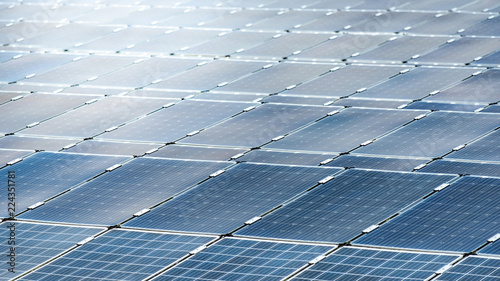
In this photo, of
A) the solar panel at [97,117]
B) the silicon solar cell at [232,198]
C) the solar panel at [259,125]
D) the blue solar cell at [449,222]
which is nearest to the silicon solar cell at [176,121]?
the solar panel at [259,125]

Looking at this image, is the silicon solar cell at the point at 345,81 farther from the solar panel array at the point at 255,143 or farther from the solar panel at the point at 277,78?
the solar panel at the point at 277,78

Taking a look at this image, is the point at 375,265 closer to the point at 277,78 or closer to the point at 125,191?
the point at 125,191

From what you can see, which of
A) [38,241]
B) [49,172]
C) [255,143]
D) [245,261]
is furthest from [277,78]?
[245,261]

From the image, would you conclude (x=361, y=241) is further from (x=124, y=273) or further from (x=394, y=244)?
(x=124, y=273)

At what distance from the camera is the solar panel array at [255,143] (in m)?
30.3

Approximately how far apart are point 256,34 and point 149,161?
2122cm

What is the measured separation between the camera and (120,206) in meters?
34.0

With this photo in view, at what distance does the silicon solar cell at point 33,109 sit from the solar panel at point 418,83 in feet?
39.0

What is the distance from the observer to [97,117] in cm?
4444

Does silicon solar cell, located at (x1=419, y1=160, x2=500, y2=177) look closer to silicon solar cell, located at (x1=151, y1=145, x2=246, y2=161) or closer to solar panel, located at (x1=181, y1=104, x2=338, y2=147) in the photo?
solar panel, located at (x1=181, y1=104, x2=338, y2=147)

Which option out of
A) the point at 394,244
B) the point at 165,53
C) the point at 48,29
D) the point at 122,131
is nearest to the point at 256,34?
the point at 165,53

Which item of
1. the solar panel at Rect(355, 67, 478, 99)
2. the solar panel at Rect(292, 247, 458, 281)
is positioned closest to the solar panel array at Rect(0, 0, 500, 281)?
the solar panel at Rect(292, 247, 458, 281)

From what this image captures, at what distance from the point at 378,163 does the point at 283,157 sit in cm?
327

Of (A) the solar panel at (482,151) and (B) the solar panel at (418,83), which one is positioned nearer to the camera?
(A) the solar panel at (482,151)
